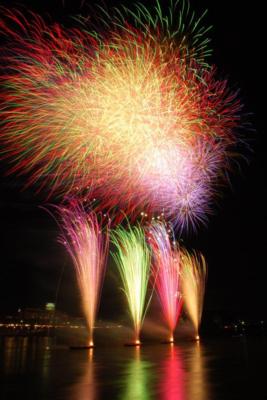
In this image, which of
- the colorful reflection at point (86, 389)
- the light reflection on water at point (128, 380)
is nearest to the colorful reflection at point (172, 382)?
the light reflection on water at point (128, 380)

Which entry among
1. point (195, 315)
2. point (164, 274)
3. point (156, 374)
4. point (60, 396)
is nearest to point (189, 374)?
point (156, 374)

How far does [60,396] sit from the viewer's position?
27.3ft

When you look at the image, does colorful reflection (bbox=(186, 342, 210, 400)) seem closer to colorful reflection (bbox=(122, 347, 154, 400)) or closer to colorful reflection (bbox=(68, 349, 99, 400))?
colorful reflection (bbox=(122, 347, 154, 400))

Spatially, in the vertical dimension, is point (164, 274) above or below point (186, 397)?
above

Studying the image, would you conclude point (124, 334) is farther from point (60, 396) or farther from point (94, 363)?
point (60, 396)

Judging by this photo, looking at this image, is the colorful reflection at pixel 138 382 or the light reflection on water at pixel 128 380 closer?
the colorful reflection at pixel 138 382

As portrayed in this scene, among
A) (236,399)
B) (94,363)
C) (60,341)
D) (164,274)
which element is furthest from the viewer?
(60,341)

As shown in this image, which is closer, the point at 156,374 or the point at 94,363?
the point at 156,374

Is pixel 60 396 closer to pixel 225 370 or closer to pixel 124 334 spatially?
pixel 225 370

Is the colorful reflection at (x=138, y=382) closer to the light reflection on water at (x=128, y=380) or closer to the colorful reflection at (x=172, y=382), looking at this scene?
the light reflection on water at (x=128, y=380)

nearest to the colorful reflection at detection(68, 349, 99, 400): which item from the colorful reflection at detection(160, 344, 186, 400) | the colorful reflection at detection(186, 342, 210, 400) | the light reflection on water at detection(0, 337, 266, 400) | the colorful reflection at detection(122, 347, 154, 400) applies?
the light reflection on water at detection(0, 337, 266, 400)

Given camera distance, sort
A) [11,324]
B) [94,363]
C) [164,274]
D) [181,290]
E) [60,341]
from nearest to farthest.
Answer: [94,363], [164,274], [60,341], [181,290], [11,324]

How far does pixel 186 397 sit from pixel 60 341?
19.0 meters

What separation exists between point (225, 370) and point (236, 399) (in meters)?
4.81
